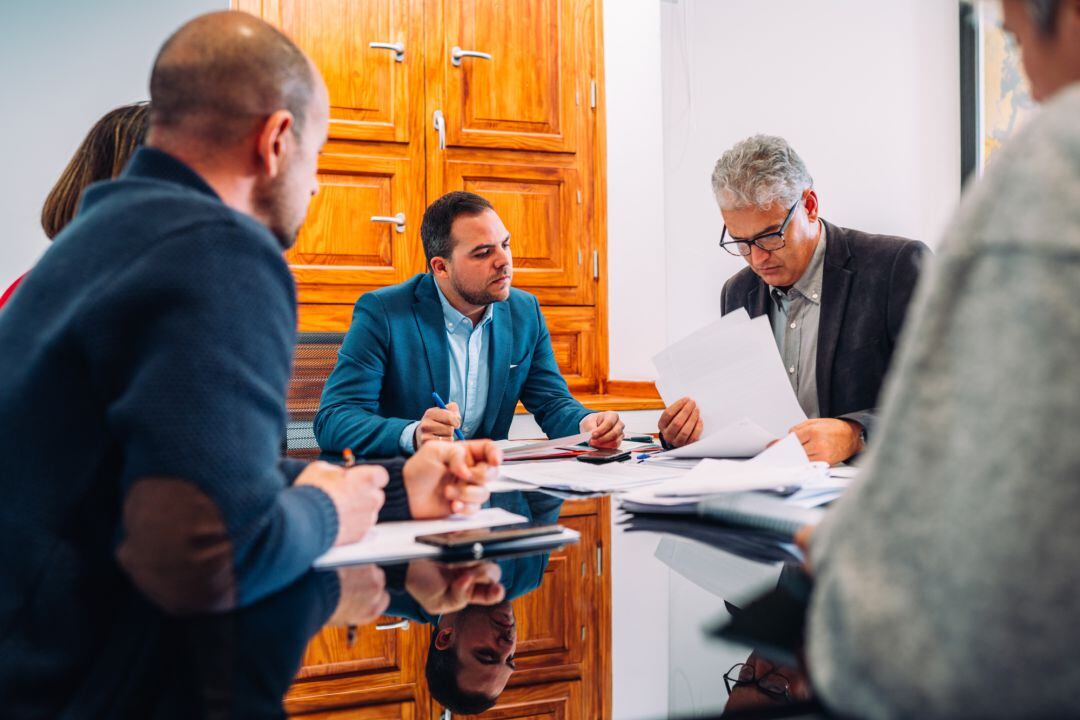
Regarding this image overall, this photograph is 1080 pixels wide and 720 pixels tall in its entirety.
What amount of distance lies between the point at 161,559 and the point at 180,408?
121mm

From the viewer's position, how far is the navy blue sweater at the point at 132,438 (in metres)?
0.66

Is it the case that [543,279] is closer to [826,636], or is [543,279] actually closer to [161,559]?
[161,559]

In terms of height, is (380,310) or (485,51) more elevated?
(485,51)

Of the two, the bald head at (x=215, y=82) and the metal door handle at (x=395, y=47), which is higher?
the metal door handle at (x=395, y=47)

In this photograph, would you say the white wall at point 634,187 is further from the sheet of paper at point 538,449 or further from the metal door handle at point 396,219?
the sheet of paper at point 538,449

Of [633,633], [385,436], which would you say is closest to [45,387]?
[633,633]

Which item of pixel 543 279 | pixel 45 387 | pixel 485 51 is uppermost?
pixel 485 51

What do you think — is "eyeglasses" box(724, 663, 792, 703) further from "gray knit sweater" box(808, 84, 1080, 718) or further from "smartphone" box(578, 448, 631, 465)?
"smartphone" box(578, 448, 631, 465)

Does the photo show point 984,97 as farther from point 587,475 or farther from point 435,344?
point 587,475

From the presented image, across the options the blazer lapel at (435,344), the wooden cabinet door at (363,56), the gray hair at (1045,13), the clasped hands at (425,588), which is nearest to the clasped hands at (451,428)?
the blazer lapel at (435,344)

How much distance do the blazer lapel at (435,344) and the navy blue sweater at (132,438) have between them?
61.4 inches

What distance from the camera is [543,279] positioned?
11.2 ft

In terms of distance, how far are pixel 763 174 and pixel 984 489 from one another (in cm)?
172

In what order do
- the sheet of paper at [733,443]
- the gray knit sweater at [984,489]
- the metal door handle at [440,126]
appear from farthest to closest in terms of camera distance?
the metal door handle at [440,126], the sheet of paper at [733,443], the gray knit sweater at [984,489]
